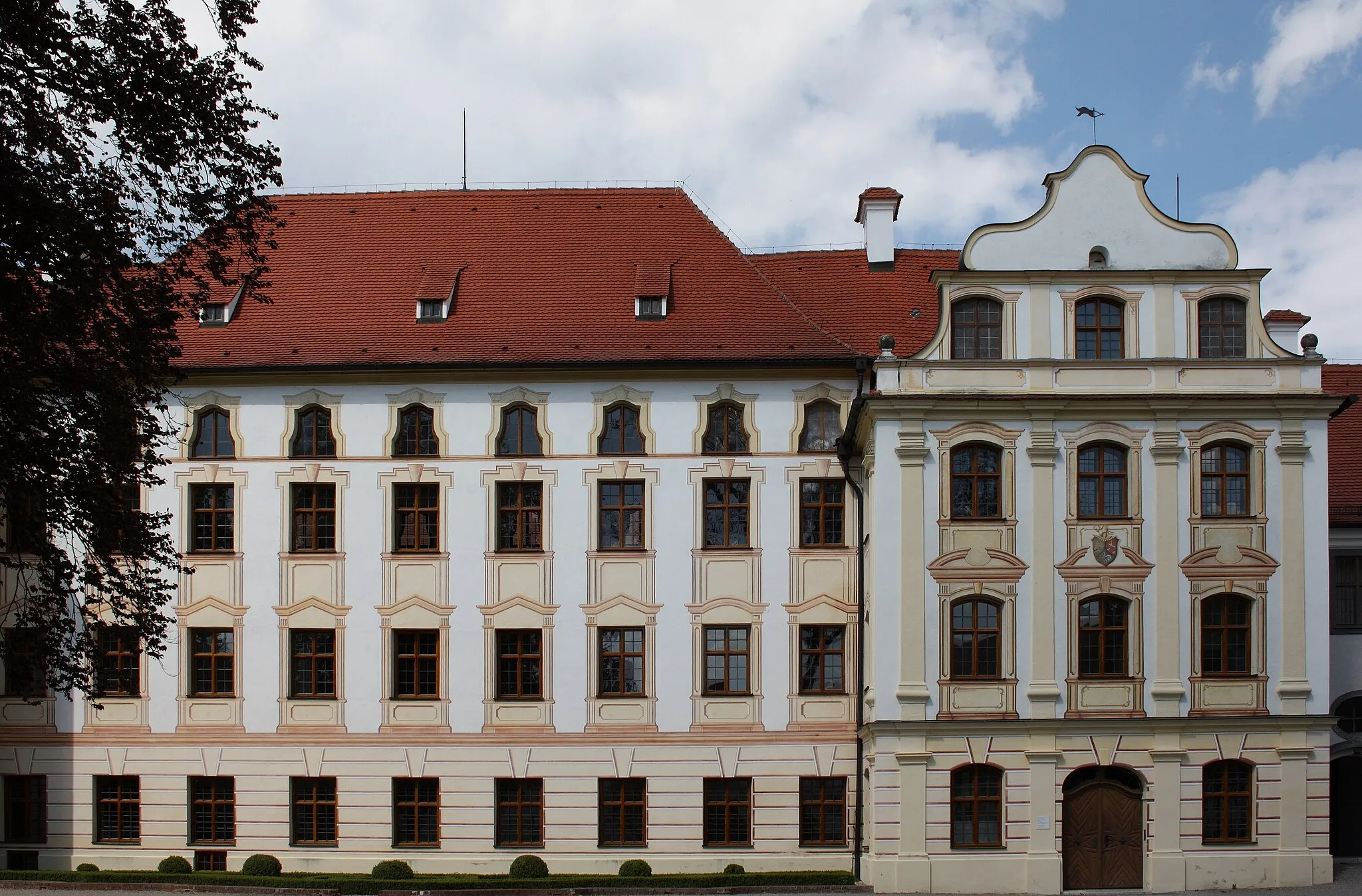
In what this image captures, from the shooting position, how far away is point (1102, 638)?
93.1 ft

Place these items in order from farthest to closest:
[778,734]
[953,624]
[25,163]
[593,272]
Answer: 1. [593,272]
2. [778,734]
3. [953,624]
4. [25,163]

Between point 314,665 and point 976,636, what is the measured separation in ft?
44.9

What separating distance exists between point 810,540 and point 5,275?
18.4 m

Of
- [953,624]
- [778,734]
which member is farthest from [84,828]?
[953,624]

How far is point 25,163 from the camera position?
52.3 ft

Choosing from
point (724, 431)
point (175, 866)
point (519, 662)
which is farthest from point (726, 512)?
point (175, 866)

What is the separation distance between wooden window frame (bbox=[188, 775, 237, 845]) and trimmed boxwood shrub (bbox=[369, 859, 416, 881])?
364 centimetres

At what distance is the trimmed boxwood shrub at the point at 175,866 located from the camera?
30.5m

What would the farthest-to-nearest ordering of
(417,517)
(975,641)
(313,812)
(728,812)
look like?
(417,517) → (313,812) → (728,812) → (975,641)

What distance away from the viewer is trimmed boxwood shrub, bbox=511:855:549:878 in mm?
29672

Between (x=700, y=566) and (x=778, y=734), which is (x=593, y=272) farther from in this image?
(x=778, y=734)

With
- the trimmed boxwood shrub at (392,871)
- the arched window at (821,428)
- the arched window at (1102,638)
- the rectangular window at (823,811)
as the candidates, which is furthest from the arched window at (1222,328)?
the trimmed boxwood shrub at (392,871)

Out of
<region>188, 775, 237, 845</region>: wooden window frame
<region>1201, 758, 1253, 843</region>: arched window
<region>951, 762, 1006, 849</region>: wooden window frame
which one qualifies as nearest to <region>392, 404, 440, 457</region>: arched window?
<region>188, 775, 237, 845</region>: wooden window frame

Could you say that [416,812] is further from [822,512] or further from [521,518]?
[822,512]
